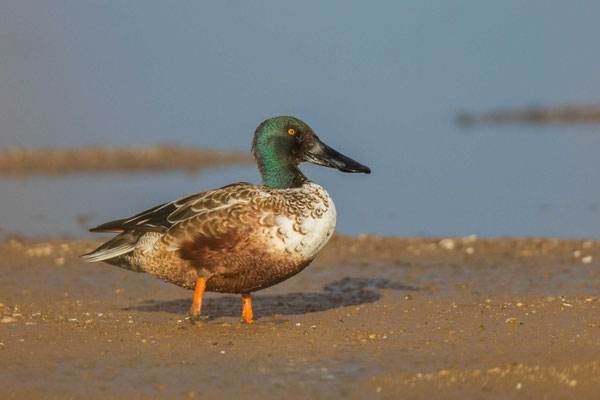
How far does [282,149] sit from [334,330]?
170cm

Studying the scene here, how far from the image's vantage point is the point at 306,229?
7.75 metres

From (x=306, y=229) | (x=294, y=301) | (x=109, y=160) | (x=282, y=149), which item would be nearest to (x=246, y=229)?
(x=306, y=229)

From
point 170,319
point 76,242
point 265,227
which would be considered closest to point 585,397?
point 265,227

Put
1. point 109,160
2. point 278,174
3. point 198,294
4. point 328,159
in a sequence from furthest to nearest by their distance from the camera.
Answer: point 109,160 → point 328,159 → point 278,174 → point 198,294

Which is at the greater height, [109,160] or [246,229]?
[109,160]

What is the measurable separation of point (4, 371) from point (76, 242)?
7.56 meters

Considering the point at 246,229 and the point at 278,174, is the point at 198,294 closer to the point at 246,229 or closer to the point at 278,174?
the point at 246,229

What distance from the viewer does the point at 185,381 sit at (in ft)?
19.7

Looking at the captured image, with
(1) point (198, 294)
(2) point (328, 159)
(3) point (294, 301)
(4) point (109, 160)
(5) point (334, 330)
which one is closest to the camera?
(5) point (334, 330)

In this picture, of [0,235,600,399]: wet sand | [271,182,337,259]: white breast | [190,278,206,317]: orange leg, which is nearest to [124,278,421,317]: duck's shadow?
[0,235,600,399]: wet sand

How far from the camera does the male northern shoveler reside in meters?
7.72

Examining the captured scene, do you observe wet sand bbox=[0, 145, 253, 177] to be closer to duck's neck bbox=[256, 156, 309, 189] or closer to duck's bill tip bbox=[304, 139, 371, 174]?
duck's bill tip bbox=[304, 139, 371, 174]

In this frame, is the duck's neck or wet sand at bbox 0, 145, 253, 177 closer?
the duck's neck

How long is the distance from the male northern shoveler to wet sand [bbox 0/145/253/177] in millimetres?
20042
